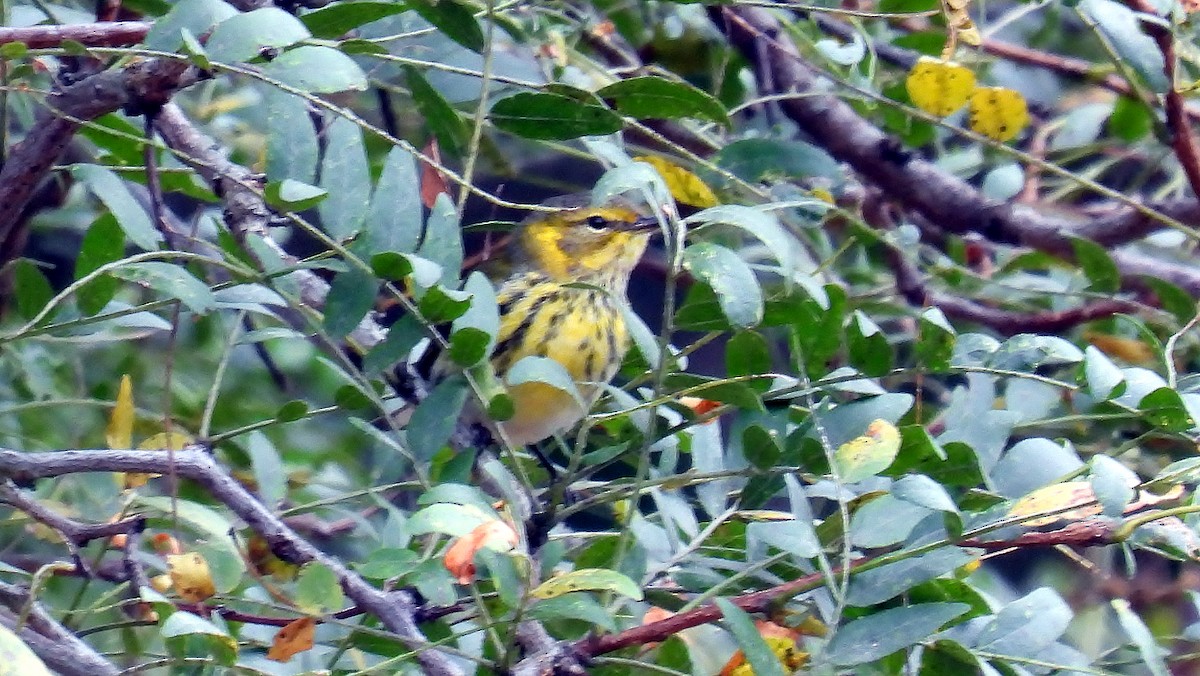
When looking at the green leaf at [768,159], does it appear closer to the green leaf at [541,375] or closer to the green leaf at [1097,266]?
the green leaf at [1097,266]

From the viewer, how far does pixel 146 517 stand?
39.9 inches

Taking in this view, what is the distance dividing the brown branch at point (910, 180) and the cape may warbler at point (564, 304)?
0.88ft

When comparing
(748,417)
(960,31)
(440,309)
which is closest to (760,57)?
(960,31)

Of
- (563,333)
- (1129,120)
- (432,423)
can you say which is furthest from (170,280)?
(1129,120)

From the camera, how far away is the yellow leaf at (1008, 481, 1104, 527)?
0.81m

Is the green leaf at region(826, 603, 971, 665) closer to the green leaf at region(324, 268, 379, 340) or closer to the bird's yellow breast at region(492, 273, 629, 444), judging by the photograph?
the green leaf at region(324, 268, 379, 340)

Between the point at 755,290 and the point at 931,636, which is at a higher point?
the point at 755,290

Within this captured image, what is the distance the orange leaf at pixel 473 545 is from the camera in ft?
2.50

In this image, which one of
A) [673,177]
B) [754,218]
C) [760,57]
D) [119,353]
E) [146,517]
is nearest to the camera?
[754,218]

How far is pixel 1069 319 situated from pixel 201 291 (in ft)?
3.84

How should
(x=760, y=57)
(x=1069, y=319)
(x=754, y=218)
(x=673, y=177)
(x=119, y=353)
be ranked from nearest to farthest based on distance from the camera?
(x=754, y=218) → (x=673, y=177) → (x=1069, y=319) → (x=760, y=57) → (x=119, y=353)

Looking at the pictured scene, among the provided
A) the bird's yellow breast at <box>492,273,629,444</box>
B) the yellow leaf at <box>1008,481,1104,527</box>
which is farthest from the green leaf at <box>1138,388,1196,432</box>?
the bird's yellow breast at <box>492,273,629,444</box>

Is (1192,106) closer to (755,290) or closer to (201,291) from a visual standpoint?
(755,290)

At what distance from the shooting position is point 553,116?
969mm
